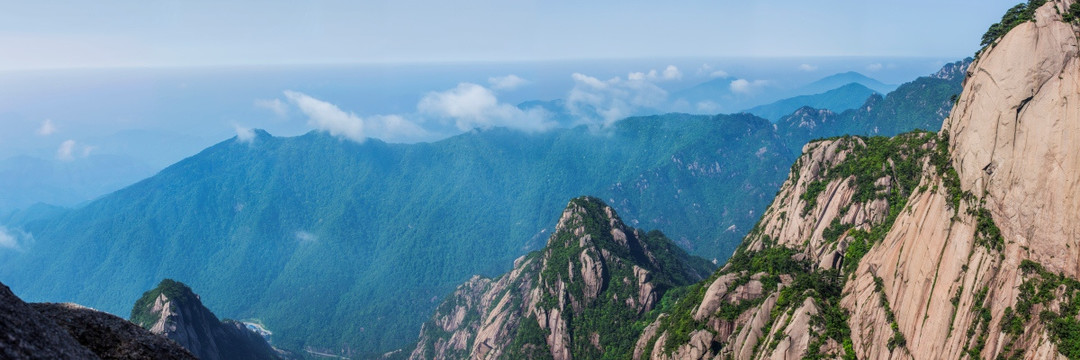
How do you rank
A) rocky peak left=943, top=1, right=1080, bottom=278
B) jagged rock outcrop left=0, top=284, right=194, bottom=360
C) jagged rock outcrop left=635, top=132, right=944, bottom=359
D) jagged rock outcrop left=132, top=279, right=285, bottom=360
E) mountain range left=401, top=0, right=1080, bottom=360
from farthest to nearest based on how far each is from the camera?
jagged rock outcrop left=132, top=279, right=285, bottom=360 → jagged rock outcrop left=635, top=132, right=944, bottom=359 → mountain range left=401, top=0, right=1080, bottom=360 → rocky peak left=943, top=1, right=1080, bottom=278 → jagged rock outcrop left=0, top=284, right=194, bottom=360

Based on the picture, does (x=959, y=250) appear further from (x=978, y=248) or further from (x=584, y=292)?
(x=584, y=292)

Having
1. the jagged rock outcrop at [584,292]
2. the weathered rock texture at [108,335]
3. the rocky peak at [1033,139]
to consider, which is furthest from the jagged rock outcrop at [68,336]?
the jagged rock outcrop at [584,292]

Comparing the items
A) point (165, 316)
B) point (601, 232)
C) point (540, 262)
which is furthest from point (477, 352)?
point (165, 316)

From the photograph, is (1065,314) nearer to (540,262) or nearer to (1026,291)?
(1026,291)

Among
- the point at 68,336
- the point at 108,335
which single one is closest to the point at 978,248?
the point at 108,335

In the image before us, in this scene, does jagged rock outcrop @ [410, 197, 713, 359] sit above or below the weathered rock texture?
below

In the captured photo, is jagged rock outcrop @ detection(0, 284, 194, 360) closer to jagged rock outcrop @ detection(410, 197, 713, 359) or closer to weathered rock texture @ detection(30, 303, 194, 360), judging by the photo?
weathered rock texture @ detection(30, 303, 194, 360)

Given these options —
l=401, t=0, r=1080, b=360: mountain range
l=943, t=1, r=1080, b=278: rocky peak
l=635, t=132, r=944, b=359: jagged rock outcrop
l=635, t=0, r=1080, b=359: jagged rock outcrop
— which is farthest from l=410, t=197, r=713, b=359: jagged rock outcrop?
l=943, t=1, r=1080, b=278: rocky peak
